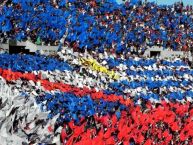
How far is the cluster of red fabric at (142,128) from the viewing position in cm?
627

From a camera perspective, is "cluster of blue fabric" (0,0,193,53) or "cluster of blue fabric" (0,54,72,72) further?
"cluster of blue fabric" (0,0,193,53)

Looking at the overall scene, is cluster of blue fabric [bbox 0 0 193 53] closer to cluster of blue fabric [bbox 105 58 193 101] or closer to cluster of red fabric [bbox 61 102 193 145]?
cluster of blue fabric [bbox 105 58 193 101]

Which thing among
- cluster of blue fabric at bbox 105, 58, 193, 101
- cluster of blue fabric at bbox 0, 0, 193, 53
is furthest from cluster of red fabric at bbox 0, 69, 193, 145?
cluster of blue fabric at bbox 0, 0, 193, 53

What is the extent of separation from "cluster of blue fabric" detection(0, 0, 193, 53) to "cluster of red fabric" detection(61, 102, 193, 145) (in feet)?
28.7

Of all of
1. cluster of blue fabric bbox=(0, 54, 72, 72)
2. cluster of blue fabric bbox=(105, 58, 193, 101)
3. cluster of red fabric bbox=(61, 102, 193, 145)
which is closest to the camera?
cluster of red fabric bbox=(61, 102, 193, 145)

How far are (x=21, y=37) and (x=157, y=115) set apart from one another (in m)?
9.74

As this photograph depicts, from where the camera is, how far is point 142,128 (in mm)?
8195

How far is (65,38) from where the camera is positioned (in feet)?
65.4

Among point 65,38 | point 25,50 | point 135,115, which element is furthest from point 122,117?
point 65,38

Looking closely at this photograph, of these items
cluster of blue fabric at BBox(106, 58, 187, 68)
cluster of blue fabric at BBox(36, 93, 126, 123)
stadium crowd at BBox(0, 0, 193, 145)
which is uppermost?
cluster of blue fabric at BBox(36, 93, 126, 123)

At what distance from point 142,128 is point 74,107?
193 cm

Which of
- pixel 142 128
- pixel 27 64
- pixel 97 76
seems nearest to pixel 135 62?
A: pixel 97 76

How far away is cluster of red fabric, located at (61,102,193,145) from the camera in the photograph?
6.27m

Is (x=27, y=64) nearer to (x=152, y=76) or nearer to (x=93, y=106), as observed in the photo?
(x=93, y=106)
